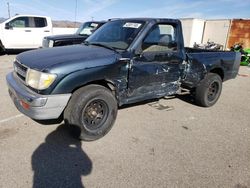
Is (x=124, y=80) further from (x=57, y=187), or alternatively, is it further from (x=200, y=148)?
(x=57, y=187)

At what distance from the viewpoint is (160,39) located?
4.28 m

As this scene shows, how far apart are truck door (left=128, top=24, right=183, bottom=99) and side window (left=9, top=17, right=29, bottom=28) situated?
33.6ft

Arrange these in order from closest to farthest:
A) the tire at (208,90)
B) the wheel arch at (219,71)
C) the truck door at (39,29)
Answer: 1. the tire at (208,90)
2. the wheel arch at (219,71)
3. the truck door at (39,29)

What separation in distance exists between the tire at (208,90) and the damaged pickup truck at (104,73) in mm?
88

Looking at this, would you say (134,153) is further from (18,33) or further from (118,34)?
(18,33)

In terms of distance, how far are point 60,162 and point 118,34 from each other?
95.7 inches

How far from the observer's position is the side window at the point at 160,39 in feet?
13.1

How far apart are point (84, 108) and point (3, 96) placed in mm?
2976

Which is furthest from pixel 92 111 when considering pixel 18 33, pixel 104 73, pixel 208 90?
pixel 18 33

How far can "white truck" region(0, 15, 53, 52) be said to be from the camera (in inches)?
463

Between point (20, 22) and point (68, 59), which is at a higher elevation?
point (20, 22)

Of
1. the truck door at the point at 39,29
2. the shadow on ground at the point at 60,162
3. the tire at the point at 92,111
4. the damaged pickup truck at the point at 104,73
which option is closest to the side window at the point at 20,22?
the truck door at the point at 39,29

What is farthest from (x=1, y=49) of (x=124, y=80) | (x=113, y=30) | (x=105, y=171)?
(x=105, y=171)

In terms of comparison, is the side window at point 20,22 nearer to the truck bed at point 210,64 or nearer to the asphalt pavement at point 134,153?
the asphalt pavement at point 134,153
